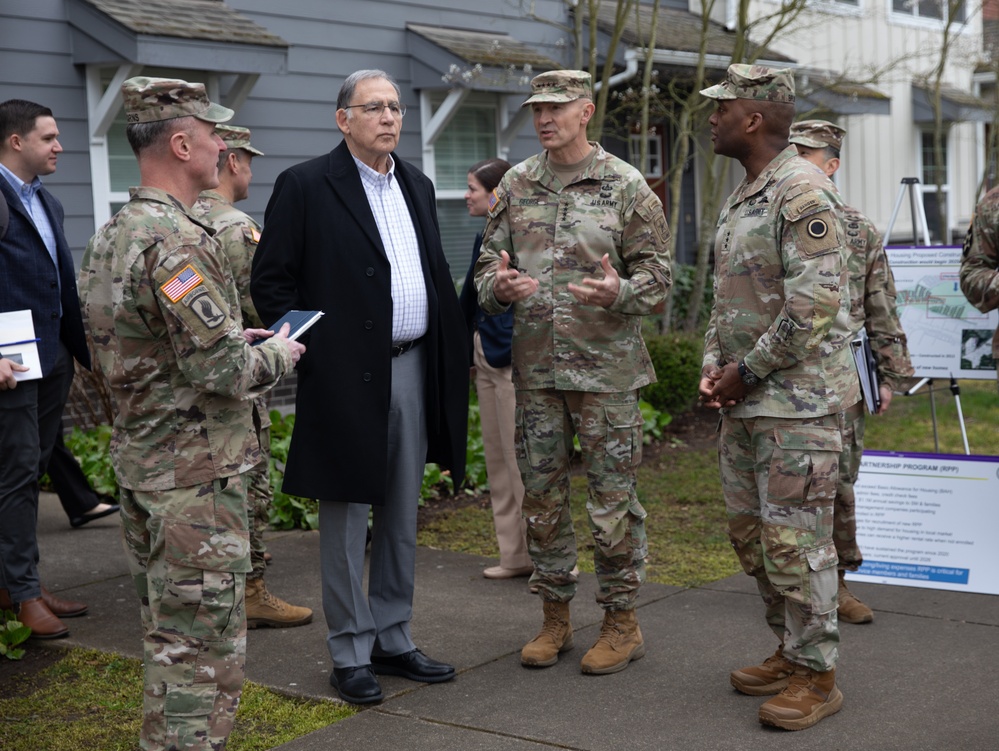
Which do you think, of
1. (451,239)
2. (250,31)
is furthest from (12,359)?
(451,239)

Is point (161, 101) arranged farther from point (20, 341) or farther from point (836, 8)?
point (836, 8)

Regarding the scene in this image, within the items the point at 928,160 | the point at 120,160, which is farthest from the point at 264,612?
the point at 928,160

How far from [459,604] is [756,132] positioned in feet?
8.90

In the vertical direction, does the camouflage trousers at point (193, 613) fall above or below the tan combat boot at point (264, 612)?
above

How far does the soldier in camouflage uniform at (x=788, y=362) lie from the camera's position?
408 cm

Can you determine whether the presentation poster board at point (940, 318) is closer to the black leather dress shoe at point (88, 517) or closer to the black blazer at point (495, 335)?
the black blazer at point (495, 335)

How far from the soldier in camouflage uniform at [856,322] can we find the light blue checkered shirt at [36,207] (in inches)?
134

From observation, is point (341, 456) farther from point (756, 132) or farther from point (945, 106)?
point (945, 106)

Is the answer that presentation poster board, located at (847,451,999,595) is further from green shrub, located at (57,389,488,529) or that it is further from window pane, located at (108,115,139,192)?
window pane, located at (108,115,139,192)

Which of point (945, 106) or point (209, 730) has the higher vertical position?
point (945, 106)

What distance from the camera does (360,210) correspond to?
456 cm

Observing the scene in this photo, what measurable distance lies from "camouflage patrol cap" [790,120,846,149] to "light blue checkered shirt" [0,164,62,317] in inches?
134

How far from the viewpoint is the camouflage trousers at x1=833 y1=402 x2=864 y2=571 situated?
5410 mm

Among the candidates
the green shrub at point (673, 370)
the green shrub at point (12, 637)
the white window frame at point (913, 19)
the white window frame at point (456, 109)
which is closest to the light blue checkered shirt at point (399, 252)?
the green shrub at point (12, 637)
